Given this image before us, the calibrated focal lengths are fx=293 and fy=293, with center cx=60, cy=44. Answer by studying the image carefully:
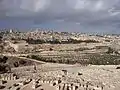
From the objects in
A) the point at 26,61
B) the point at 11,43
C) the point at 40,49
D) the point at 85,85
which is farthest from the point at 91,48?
the point at 85,85

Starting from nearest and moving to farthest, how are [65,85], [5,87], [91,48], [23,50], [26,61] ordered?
[65,85] → [5,87] → [26,61] → [23,50] → [91,48]

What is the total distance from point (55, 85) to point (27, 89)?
3.28 m

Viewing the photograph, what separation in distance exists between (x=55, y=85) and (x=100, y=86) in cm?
521

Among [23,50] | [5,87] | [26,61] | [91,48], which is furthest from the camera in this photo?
[91,48]

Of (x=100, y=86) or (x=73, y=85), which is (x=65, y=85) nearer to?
(x=73, y=85)

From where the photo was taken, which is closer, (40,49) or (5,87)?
(5,87)

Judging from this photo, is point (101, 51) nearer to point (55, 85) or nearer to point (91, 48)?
point (91, 48)

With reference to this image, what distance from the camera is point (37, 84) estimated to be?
34844mm

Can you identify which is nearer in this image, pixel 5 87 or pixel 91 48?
pixel 5 87

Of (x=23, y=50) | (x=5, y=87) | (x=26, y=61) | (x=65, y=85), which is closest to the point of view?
(x=65, y=85)

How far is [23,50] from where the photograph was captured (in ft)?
337

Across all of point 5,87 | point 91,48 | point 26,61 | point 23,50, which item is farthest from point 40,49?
point 5,87

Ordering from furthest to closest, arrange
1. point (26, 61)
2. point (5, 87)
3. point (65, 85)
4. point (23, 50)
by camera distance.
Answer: point (23, 50), point (26, 61), point (5, 87), point (65, 85)

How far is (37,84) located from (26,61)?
33306mm
